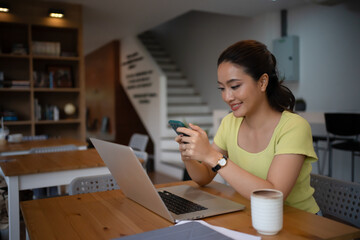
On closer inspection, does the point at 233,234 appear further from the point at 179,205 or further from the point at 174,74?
the point at 174,74

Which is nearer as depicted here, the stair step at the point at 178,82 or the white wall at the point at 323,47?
the white wall at the point at 323,47

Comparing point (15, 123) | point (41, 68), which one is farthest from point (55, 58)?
point (15, 123)

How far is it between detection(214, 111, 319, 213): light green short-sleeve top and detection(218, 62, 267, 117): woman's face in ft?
0.50

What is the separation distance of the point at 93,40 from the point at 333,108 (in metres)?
5.42

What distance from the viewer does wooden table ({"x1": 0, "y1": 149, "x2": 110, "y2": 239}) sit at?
6.56 feet

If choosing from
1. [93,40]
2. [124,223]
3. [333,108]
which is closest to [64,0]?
[93,40]

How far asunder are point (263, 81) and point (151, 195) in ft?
2.17

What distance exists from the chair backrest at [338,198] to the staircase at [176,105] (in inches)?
169

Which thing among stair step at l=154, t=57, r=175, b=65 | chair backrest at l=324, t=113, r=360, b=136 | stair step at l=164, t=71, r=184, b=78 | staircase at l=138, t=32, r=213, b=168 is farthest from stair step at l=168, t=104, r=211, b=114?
chair backrest at l=324, t=113, r=360, b=136

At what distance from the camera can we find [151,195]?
1078 mm

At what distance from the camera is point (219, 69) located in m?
1.39

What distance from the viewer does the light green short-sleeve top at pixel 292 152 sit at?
1.27 meters

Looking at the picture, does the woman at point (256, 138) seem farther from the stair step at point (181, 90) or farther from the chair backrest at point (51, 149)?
the stair step at point (181, 90)

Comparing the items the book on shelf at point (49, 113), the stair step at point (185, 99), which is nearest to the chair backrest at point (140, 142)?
A: the book on shelf at point (49, 113)
